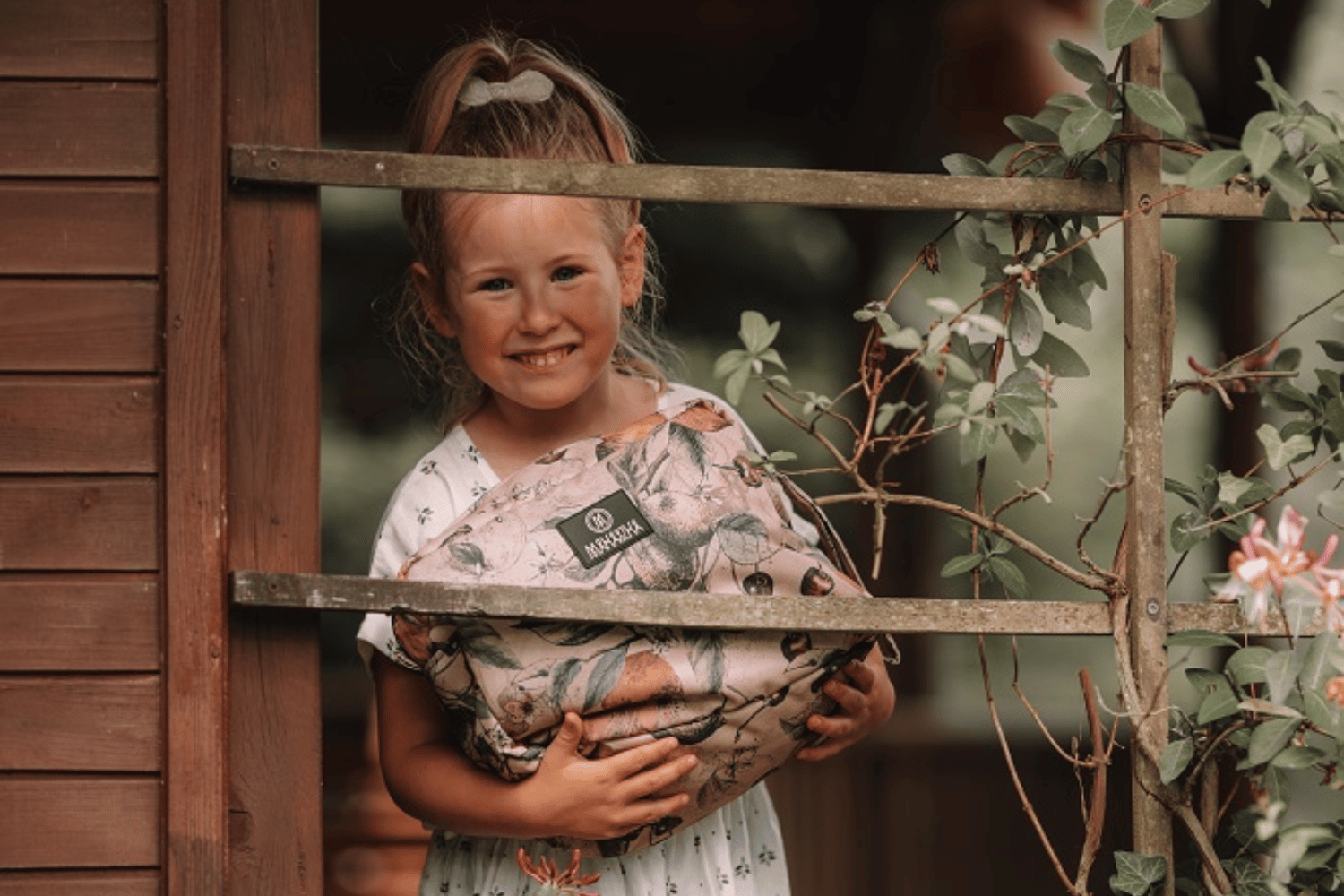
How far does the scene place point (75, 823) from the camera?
7.34ft

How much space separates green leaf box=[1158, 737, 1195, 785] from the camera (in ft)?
7.15

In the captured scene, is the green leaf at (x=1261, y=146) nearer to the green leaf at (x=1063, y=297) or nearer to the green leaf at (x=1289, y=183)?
the green leaf at (x=1289, y=183)

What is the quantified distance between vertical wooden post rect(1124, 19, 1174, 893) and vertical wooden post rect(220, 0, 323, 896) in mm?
934

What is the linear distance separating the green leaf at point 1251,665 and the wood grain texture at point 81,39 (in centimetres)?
138

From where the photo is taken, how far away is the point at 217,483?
224cm

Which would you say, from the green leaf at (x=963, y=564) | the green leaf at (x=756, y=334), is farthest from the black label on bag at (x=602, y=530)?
the green leaf at (x=963, y=564)

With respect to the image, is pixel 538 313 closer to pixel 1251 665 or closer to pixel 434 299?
pixel 434 299

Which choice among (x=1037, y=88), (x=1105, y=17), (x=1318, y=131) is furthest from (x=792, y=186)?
(x=1037, y=88)

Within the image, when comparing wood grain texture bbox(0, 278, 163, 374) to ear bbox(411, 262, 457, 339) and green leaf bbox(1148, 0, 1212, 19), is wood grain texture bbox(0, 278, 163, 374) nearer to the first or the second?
ear bbox(411, 262, 457, 339)

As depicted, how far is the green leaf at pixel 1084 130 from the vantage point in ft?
7.18

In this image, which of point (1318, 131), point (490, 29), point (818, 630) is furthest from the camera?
point (490, 29)

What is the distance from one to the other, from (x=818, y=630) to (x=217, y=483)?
70 cm

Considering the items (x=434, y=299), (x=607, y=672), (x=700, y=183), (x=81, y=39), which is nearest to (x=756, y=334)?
(x=700, y=183)

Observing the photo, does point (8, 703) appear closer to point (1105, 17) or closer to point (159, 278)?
point (159, 278)
